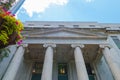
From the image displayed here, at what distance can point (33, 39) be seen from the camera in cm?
1875

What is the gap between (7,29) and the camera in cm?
636

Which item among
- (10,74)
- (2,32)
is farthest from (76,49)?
(2,32)

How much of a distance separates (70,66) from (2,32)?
15421 mm

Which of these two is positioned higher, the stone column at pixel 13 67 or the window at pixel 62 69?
the window at pixel 62 69

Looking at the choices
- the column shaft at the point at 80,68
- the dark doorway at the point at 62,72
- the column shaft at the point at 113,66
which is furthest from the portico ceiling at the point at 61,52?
the column shaft at the point at 80,68

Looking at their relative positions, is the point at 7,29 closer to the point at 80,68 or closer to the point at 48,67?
the point at 48,67

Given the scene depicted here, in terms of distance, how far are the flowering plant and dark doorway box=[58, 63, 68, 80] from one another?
547 inches

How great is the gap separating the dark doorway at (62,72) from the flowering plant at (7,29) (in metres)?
13.9

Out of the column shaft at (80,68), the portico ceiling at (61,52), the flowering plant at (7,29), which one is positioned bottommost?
the flowering plant at (7,29)

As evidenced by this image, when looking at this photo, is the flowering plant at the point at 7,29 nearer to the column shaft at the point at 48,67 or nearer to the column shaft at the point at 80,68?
the column shaft at the point at 48,67

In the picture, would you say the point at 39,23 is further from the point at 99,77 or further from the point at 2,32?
the point at 2,32

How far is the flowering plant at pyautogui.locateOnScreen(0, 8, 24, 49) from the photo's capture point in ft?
20.0

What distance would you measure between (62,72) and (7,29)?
15.1 metres

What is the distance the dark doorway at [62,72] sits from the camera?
19812 mm
